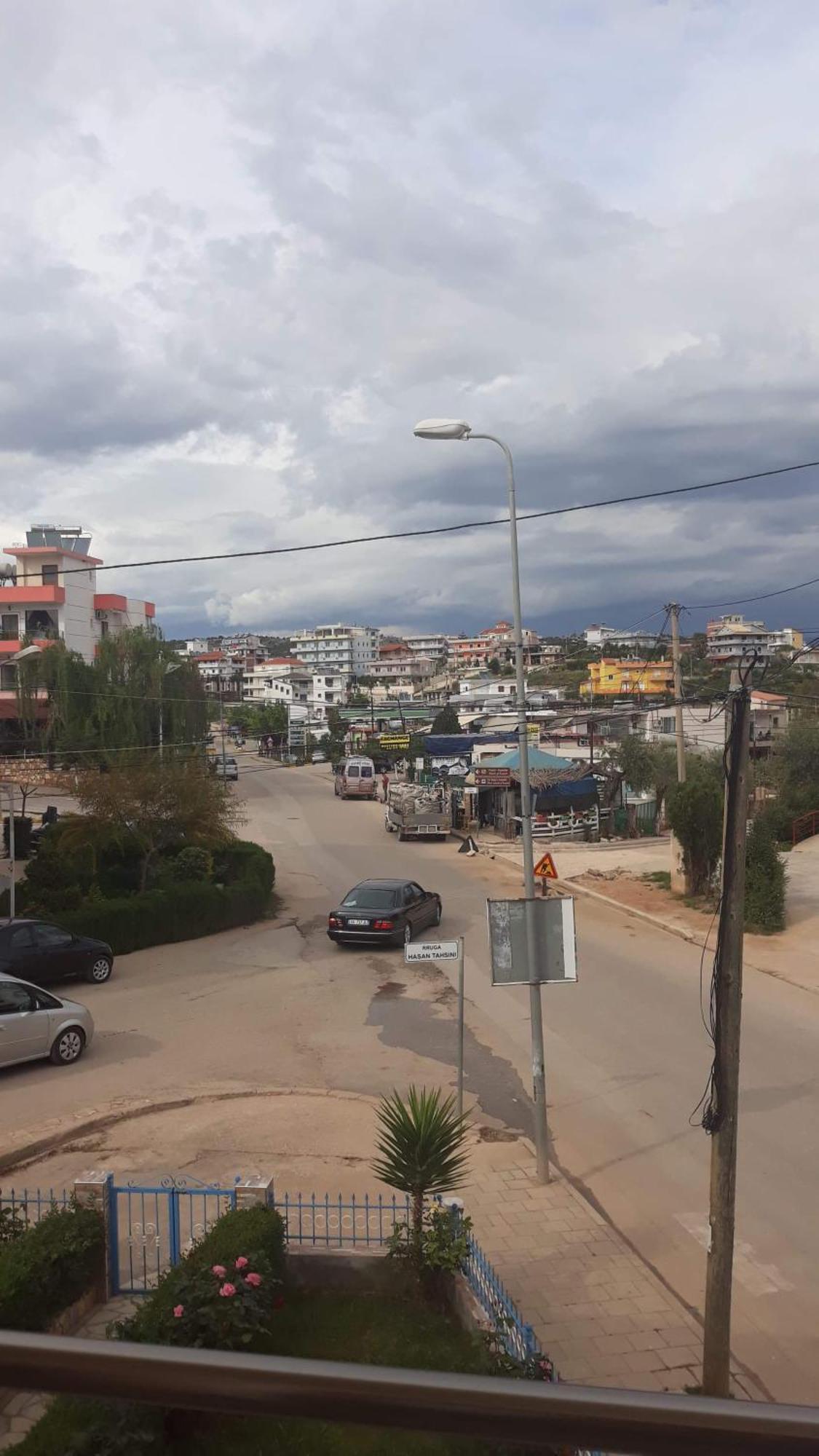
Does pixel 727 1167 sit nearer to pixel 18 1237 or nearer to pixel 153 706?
pixel 18 1237

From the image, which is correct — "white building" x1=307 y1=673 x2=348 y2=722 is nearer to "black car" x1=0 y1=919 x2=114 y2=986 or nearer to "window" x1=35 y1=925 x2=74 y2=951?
"black car" x1=0 y1=919 x2=114 y2=986

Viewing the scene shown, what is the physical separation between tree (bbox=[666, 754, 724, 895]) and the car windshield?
25.5 ft

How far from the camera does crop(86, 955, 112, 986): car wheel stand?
17.7 metres

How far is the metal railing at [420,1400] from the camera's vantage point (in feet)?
4.80

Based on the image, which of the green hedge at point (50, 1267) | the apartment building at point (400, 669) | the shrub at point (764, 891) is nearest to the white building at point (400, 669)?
the apartment building at point (400, 669)

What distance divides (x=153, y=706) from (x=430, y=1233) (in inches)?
1594

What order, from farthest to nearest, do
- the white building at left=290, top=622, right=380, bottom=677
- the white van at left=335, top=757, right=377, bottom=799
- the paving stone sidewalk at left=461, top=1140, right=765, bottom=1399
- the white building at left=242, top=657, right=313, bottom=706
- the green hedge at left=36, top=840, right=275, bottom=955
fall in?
the white building at left=290, top=622, right=380, bottom=677 < the white building at left=242, top=657, right=313, bottom=706 < the white van at left=335, top=757, right=377, bottom=799 < the green hedge at left=36, top=840, right=275, bottom=955 < the paving stone sidewalk at left=461, top=1140, right=765, bottom=1399

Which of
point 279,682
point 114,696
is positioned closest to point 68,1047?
point 114,696

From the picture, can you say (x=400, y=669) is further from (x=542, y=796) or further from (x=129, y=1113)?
(x=129, y=1113)

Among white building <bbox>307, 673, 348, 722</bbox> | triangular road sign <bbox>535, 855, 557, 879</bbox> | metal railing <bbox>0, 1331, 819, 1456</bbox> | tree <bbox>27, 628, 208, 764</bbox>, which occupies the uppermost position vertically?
white building <bbox>307, 673, 348, 722</bbox>

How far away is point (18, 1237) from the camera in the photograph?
6.59m

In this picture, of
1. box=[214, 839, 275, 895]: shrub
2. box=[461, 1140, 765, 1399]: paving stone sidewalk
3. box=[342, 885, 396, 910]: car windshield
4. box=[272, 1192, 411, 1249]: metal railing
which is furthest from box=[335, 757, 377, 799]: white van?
box=[272, 1192, 411, 1249]: metal railing

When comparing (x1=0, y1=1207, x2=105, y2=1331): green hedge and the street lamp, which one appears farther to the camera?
the street lamp

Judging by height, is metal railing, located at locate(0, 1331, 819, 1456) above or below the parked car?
above
